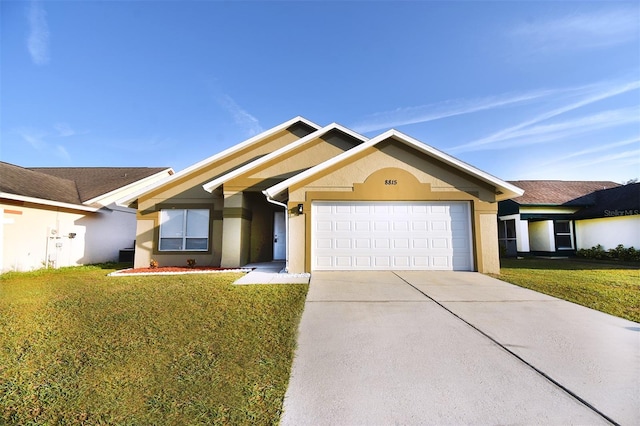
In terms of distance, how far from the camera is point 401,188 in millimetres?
9609

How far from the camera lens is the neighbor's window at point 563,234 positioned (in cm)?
1703

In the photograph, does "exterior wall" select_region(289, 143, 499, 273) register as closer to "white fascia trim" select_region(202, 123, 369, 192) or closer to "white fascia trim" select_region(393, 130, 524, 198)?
"white fascia trim" select_region(393, 130, 524, 198)

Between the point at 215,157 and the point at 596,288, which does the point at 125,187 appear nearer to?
the point at 215,157

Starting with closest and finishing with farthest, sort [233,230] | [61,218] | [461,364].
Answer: [461,364] → [233,230] → [61,218]

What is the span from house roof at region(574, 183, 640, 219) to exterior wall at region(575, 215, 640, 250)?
0.40 meters

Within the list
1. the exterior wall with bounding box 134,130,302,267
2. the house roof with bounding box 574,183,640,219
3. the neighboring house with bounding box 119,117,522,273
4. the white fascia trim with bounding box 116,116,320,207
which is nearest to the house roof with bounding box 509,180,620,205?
the house roof with bounding box 574,183,640,219

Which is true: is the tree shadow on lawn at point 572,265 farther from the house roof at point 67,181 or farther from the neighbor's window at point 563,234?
the house roof at point 67,181

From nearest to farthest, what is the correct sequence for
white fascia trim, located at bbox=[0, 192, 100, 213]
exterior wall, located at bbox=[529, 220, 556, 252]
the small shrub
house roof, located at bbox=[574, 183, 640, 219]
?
white fascia trim, located at bbox=[0, 192, 100, 213], the small shrub, house roof, located at bbox=[574, 183, 640, 219], exterior wall, located at bbox=[529, 220, 556, 252]

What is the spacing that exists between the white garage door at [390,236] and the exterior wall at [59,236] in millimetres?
11008

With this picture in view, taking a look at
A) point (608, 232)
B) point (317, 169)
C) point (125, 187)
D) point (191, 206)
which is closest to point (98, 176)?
point (125, 187)

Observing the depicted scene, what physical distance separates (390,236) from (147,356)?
7.68 metres

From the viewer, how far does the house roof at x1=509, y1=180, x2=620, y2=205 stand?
56.5ft

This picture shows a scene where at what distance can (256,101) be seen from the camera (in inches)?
627

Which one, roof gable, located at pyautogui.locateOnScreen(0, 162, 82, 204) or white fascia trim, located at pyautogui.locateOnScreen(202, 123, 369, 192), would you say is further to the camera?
white fascia trim, located at pyautogui.locateOnScreen(202, 123, 369, 192)
